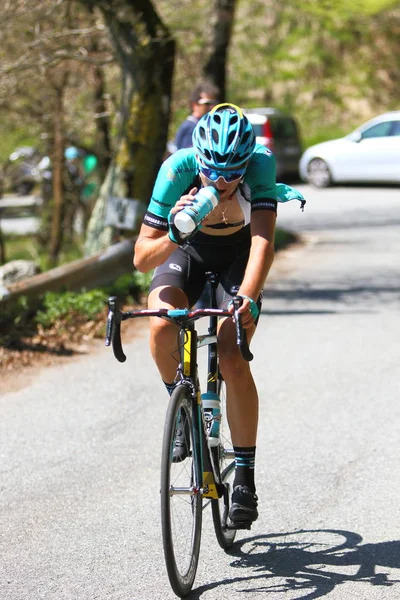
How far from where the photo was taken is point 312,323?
10102 millimetres

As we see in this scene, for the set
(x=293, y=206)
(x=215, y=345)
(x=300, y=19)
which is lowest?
(x=293, y=206)

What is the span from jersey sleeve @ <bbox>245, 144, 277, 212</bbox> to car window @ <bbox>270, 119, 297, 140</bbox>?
21306 millimetres

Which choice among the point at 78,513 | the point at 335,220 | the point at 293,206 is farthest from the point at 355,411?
the point at 293,206

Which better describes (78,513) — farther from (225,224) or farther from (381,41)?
(381,41)

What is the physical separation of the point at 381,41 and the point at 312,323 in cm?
2480

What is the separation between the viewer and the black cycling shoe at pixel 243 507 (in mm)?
4645

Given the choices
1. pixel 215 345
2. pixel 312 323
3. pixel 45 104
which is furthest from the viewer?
pixel 45 104

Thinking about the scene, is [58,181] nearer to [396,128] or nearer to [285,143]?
[396,128]

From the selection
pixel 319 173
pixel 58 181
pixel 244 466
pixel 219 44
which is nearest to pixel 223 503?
pixel 244 466

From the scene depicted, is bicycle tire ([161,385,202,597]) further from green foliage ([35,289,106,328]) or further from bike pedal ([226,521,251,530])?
green foliage ([35,289,106,328])

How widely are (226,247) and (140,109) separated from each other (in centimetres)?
716

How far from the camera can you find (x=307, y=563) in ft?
15.4

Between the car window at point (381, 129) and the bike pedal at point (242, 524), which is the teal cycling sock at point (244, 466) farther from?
the car window at point (381, 129)

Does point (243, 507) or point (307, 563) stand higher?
point (243, 507)
